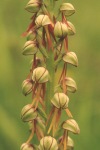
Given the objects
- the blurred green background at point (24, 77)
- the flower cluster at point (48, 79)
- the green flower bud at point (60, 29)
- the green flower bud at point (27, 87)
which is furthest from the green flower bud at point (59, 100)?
the blurred green background at point (24, 77)

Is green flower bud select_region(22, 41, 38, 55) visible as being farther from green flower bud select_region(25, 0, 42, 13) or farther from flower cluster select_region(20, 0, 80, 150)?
green flower bud select_region(25, 0, 42, 13)

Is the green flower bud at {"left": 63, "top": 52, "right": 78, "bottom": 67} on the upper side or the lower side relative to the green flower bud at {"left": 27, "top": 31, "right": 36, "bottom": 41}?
lower

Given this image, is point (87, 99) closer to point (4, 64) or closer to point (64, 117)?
point (64, 117)

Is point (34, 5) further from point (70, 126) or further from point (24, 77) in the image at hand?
point (24, 77)

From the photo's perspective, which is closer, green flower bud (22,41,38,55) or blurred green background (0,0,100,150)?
green flower bud (22,41,38,55)

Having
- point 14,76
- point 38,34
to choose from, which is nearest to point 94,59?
point 14,76

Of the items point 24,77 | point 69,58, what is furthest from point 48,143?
point 24,77

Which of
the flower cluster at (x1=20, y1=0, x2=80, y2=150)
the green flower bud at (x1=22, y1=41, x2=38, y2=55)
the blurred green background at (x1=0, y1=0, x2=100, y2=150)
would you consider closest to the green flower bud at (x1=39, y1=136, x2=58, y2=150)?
the flower cluster at (x1=20, y1=0, x2=80, y2=150)
